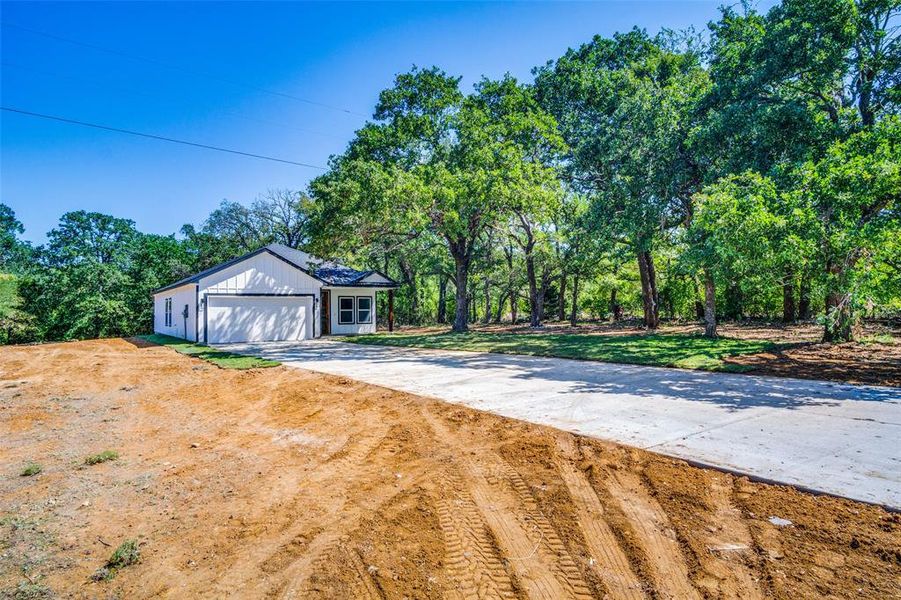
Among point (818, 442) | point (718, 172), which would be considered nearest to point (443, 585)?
point (818, 442)

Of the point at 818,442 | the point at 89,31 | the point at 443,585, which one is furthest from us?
the point at 89,31

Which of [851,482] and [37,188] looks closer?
[851,482]

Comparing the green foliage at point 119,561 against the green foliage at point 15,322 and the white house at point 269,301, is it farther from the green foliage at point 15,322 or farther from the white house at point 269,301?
the green foliage at point 15,322

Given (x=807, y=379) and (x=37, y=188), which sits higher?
(x=37, y=188)

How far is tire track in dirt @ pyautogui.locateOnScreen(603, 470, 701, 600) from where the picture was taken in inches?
85.9

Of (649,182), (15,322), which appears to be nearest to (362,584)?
(649,182)

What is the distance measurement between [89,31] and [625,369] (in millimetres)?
15471

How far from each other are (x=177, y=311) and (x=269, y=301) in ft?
16.4

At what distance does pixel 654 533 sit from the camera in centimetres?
265

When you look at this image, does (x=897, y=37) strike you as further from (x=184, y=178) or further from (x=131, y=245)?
(x=131, y=245)

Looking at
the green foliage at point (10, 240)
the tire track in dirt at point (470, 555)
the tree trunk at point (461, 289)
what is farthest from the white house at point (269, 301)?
the green foliage at point (10, 240)

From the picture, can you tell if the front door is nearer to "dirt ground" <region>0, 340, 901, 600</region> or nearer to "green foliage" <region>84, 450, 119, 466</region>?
"dirt ground" <region>0, 340, 901, 600</region>

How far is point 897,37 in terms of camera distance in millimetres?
9805

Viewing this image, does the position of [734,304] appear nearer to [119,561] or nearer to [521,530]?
[521,530]
